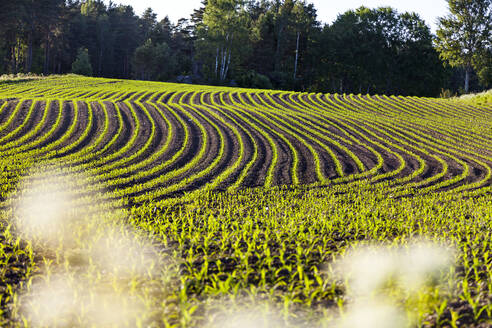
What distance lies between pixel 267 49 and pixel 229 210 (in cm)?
6769

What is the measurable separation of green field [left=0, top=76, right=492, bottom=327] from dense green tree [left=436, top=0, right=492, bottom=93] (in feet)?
101

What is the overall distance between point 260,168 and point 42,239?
33.7 feet

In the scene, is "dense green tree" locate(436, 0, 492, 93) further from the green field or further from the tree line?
the green field

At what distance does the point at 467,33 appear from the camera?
5525cm

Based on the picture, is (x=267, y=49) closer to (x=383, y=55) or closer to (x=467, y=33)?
(x=383, y=55)

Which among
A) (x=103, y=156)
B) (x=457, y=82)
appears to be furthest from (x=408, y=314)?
(x=457, y=82)

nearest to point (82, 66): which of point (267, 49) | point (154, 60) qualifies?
point (154, 60)

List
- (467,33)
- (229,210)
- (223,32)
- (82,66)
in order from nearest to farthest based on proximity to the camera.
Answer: (229,210)
(467,33)
(223,32)
(82,66)

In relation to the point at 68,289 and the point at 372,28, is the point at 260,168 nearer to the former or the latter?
the point at 68,289

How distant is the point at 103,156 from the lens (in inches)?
714

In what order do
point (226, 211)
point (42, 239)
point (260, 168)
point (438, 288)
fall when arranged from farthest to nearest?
point (260, 168)
point (226, 211)
point (42, 239)
point (438, 288)

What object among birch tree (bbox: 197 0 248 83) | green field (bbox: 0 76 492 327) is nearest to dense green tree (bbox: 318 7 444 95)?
birch tree (bbox: 197 0 248 83)

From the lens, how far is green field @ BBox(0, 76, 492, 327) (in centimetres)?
621

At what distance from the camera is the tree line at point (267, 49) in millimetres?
65938
